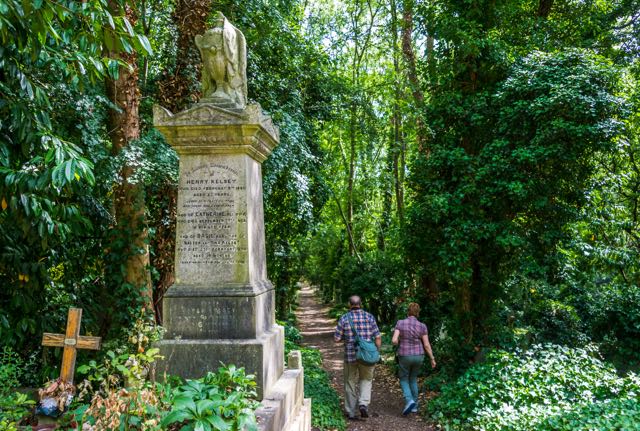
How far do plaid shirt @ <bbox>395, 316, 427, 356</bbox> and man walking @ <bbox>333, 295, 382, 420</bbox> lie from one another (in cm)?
61

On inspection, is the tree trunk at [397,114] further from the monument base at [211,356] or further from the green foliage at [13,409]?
the green foliage at [13,409]

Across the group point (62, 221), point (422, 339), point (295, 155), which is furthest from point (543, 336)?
point (62, 221)

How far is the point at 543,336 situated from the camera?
1049 cm

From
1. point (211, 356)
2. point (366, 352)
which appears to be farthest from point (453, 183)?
point (211, 356)

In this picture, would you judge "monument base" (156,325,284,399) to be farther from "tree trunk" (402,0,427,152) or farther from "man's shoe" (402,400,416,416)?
"tree trunk" (402,0,427,152)

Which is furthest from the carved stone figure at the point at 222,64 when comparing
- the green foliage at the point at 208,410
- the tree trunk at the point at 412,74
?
the tree trunk at the point at 412,74

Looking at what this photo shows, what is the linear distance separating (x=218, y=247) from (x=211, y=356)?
40.6 inches

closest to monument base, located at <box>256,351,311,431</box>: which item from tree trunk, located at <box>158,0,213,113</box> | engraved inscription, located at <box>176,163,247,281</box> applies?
engraved inscription, located at <box>176,163,247,281</box>

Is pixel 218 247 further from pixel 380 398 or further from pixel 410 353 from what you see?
pixel 380 398

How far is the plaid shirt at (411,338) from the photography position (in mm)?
8719

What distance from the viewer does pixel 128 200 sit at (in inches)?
313

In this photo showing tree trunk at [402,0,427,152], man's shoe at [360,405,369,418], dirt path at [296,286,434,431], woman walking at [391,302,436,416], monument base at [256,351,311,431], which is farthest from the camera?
tree trunk at [402,0,427,152]

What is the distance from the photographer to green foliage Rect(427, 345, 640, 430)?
642 cm

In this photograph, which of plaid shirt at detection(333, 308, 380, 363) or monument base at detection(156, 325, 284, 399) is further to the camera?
plaid shirt at detection(333, 308, 380, 363)
